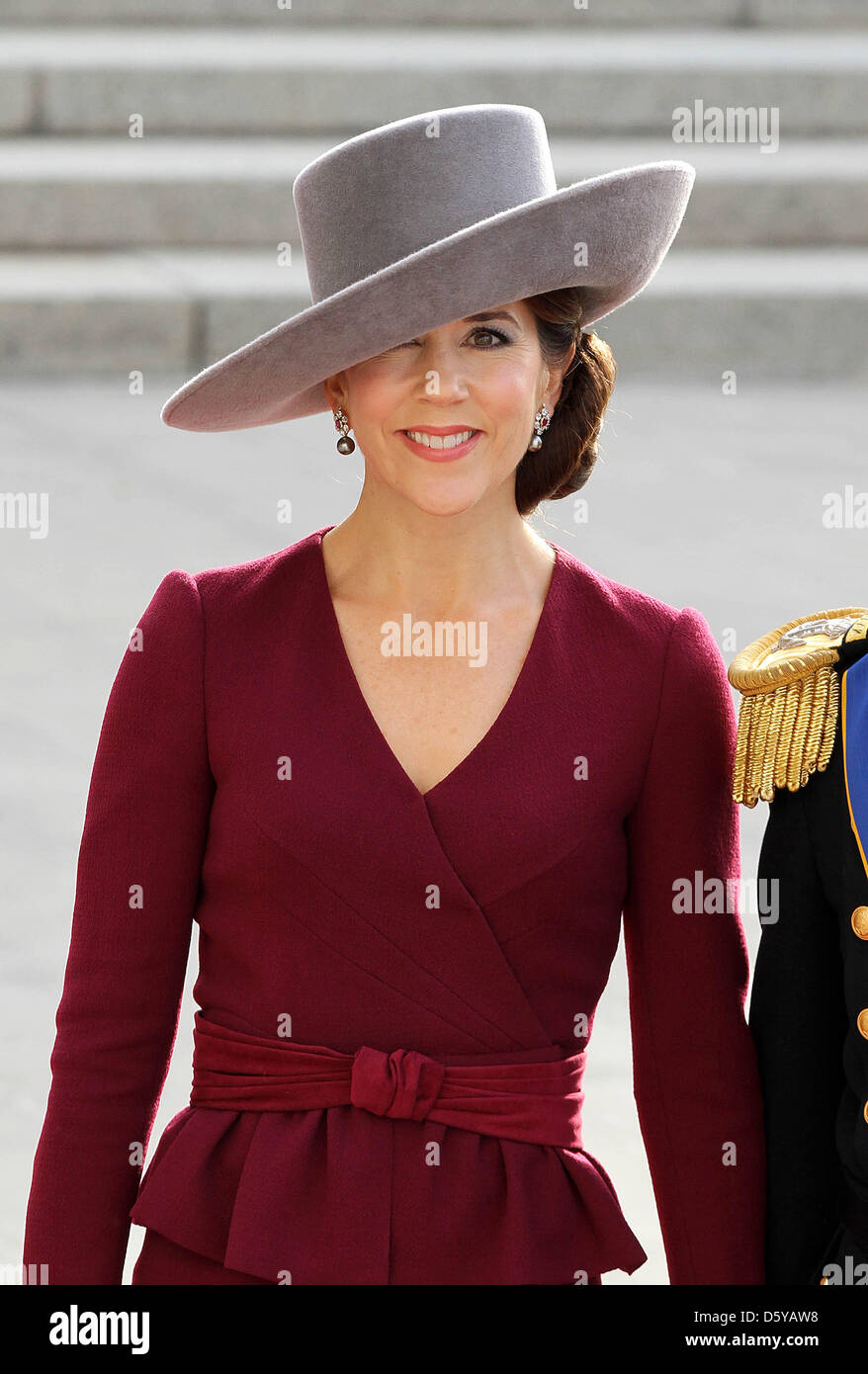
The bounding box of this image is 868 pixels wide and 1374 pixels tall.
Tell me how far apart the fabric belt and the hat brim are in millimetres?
564

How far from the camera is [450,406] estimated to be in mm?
1634

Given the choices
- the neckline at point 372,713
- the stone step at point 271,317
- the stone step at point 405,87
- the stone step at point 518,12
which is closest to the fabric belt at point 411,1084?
the neckline at point 372,713

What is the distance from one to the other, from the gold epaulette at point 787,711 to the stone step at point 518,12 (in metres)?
8.61

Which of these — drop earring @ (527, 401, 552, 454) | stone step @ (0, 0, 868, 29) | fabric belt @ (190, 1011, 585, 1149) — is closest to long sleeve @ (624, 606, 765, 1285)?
fabric belt @ (190, 1011, 585, 1149)

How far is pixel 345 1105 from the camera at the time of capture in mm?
1675

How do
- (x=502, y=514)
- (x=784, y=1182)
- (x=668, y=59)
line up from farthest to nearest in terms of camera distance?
(x=668, y=59)
(x=502, y=514)
(x=784, y=1182)

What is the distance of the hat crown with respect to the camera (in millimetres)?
1685

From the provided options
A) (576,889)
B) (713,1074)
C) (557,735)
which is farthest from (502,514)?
(713,1074)

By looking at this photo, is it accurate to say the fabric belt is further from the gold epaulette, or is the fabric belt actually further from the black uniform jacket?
the gold epaulette

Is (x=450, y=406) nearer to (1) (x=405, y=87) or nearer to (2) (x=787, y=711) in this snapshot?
(2) (x=787, y=711)

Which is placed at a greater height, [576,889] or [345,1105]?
[576,889]

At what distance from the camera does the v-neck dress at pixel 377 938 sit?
166 centimetres
